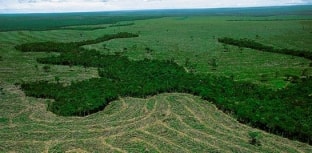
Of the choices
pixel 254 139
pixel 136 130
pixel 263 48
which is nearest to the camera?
pixel 254 139

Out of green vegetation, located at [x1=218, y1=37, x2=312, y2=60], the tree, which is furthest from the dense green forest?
green vegetation, located at [x1=218, y1=37, x2=312, y2=60]

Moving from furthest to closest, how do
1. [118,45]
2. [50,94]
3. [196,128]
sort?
1. [118,45]
2. [50,94]
3. [196,128]

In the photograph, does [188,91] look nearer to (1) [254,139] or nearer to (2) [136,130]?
(2) [136,130]

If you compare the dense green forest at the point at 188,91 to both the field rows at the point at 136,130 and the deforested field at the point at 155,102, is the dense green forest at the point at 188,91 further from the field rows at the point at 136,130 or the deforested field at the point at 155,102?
the field rows at the point at 136,130

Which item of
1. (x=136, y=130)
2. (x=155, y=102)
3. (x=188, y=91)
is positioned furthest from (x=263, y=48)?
(x=136, y=130)

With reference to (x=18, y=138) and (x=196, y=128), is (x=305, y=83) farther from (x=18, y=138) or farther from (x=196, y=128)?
(x=18, y=138)

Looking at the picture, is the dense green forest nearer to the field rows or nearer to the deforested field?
the deforested field

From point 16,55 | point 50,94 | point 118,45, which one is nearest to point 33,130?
point 50,94

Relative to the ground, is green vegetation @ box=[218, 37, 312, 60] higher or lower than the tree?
higher
